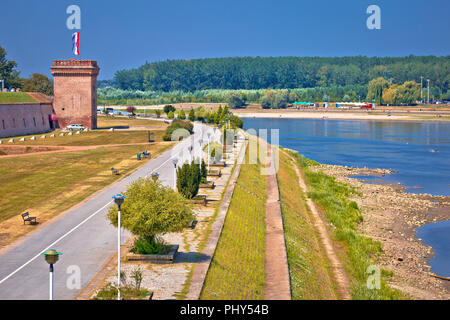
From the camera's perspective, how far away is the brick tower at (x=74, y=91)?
75938 mm

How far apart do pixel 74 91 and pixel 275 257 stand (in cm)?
6042

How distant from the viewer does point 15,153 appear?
171 ft

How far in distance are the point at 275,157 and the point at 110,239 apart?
36.1m

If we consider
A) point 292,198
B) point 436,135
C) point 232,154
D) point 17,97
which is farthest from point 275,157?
point 436,135

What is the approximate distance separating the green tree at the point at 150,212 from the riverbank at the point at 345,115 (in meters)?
140

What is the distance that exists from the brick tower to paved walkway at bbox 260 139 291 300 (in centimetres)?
4657

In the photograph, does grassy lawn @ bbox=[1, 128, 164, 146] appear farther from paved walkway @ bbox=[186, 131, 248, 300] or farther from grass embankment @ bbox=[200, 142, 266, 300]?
grass embankment @ bbox=[200, 142, 266, 300]

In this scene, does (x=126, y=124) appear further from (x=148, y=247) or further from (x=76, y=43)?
(x=148, y=247)

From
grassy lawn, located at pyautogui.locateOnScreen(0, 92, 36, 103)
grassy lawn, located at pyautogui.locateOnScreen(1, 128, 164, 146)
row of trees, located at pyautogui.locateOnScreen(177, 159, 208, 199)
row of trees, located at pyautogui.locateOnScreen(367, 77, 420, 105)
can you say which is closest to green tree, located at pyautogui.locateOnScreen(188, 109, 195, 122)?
grassy lawn, located at pyautogui.locateOnScreen(1, 128, 164, 146)

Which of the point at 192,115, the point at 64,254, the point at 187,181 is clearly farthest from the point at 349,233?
the point at 192,115

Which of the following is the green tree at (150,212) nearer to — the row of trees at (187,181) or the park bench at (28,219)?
the park bench at (28,219)

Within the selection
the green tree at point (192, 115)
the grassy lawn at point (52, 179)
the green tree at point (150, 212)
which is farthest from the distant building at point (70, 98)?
the green tree at point (150, 212)

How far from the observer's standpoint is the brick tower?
75.9m

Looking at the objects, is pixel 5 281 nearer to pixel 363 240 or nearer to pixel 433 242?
pixel 363 240
